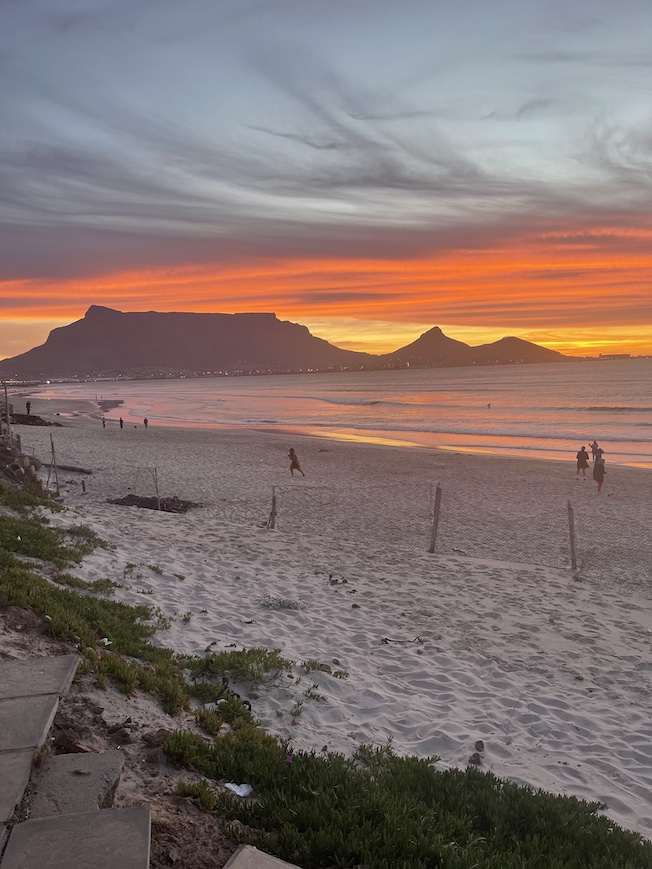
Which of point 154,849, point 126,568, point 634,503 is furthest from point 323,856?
point 634,503

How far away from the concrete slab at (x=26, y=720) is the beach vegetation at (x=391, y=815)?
91 centimetres

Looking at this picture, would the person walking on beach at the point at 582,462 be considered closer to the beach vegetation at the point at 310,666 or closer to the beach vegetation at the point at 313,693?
the beach vegetation at the point at 310,666

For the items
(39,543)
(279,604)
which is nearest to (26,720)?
(279,604)

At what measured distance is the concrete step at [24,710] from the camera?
3667mm

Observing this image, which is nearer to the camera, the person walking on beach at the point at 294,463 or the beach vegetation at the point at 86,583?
the beach vegetation at the point at 86,583

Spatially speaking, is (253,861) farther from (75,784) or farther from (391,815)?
(75,784)

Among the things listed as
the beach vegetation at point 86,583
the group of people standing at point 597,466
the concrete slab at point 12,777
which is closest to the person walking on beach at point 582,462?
the group of people standing at point 597,466

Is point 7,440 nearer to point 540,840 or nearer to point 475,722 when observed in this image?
point 475,722

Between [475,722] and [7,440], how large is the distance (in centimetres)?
1660

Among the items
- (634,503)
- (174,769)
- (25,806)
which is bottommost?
(634,503)

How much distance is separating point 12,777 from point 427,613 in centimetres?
742

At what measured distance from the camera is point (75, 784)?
3787mm

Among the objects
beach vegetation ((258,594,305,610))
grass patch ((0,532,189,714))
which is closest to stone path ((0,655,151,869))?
grass patch ((0,532,189,714))

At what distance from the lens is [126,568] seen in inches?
407
